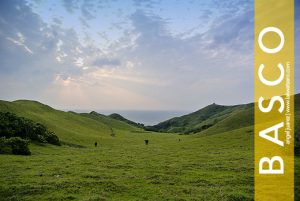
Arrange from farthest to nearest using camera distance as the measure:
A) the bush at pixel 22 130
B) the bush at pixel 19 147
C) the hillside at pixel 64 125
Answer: the hillside at pixel 64 125 < the bush at pixel 22 130 < the bush at pixel 19 147

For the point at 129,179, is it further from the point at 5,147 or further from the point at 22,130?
the point at 22,130

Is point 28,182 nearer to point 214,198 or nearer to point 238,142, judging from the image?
point 214,198

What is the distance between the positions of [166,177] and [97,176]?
6431 mm

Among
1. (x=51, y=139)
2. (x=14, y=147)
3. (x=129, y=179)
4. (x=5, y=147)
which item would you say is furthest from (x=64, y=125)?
(x=129, y=179)

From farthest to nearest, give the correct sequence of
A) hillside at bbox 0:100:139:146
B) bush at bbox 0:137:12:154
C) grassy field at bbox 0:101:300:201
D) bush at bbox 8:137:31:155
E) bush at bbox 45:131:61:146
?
hillside at bbox 0:100:139:146, bush at bbox 45:131:61:146, bush at bbox 0:137:12:154, bush at bbox 8:137:31:155, grassy field at bbox 0:101:300:201

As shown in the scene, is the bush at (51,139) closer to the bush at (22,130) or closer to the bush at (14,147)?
the bush at (22,130)

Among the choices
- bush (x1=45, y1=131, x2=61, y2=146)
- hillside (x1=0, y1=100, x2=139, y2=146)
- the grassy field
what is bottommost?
the grassy field

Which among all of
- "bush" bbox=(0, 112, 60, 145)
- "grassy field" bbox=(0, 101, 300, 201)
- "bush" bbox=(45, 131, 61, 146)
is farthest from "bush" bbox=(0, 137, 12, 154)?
"bush" bbox=(45, 131, 61, 146)

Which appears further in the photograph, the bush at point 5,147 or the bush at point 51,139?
the bush at point 51,139

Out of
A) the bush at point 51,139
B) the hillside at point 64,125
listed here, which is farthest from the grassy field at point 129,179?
the hillside at point 64,125

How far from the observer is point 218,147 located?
53.0 meters

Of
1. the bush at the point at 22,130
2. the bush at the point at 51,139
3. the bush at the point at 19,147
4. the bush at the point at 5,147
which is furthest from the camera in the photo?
the bush at the point at 51,139

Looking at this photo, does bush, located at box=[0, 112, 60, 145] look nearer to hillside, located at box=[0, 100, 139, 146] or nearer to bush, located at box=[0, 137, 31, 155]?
hillside, located at box=[0, 100, 139, 146]

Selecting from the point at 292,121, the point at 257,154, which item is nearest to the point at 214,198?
the point at 257,154
